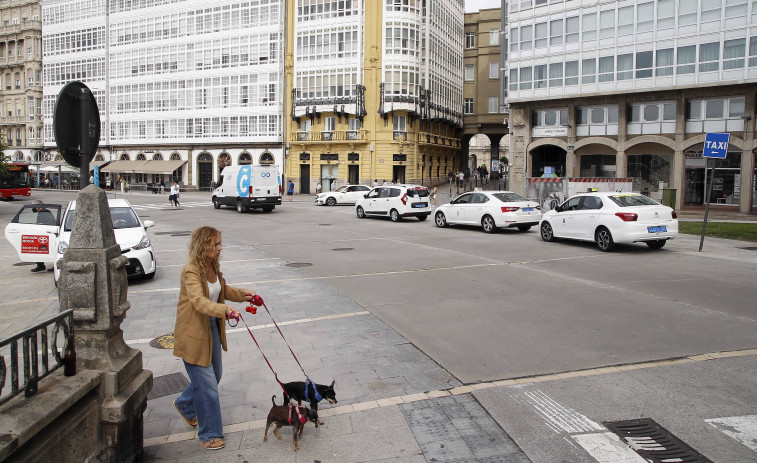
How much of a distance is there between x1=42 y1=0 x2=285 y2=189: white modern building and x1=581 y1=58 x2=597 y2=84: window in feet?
102

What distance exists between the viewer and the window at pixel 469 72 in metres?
68.4

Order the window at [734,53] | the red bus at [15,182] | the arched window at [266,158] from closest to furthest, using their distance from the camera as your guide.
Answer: the window at [734,53], the red bus at [15,182], the arched window at [266,158]

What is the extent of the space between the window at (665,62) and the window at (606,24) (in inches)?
134

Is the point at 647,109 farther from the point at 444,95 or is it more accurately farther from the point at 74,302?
the point at 74,302

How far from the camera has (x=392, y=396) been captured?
18.6 ft

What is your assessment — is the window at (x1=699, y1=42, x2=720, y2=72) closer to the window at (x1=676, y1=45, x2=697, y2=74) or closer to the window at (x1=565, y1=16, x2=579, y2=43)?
the window at (x1=676, y1=45, x2=697, y2=74)

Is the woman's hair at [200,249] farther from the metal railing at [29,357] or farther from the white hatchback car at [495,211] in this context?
the white hatchback car at [495,211]

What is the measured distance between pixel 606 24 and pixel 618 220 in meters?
28.0

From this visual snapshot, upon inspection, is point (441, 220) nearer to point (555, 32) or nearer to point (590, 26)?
point (590, 26)

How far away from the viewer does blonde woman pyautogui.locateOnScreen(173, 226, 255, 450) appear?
179 inches

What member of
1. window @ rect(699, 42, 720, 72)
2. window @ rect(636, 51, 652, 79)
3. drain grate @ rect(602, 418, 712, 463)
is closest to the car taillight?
drain grate @ rect(602, 418, 712, 463)


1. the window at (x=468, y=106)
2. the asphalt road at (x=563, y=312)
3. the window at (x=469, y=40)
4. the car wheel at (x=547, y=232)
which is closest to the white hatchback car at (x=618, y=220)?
the asphalt road at (x=563, y=312)

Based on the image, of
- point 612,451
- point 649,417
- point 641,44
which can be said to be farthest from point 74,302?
point 641,44

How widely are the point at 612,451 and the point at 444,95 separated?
2382 inches
